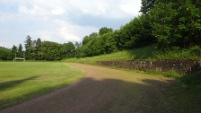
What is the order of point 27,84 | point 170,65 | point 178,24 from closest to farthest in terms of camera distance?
point 27,84 → point 170,65 → point 178,24

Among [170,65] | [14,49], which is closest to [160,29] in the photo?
[170,65]

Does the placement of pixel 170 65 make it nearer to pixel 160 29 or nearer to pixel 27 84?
pixel 160 29

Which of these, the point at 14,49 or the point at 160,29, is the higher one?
the point at 14,49

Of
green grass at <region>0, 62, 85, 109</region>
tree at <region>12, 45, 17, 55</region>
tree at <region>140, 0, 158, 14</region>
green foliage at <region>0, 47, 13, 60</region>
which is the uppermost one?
tree at <region>140, 0, 158, 14</region>

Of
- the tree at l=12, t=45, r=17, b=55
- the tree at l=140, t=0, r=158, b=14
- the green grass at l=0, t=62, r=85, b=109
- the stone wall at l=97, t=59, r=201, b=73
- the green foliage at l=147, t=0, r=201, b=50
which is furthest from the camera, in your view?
the tree at l=12, t=45, r=17, b=55

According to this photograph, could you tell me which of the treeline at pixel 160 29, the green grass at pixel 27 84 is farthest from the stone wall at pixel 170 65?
the green grass at pixel 27 84

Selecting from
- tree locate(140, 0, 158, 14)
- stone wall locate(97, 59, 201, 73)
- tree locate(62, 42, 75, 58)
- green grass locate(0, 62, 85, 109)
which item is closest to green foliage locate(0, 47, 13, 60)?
tree locate(62, 42, 75, 58)

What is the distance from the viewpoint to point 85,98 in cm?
1030

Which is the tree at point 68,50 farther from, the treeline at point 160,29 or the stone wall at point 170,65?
the stone wall at point 170,65

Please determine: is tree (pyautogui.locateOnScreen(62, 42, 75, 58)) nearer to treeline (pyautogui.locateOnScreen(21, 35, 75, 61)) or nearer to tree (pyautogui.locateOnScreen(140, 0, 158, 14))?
treeline (pyautogui.locateOnScreen(21, 35, 75, 61))

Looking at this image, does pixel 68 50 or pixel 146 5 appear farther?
pixel 68 50

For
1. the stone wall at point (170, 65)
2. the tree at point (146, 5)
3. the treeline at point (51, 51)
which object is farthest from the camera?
the treeline at point (51, 51)

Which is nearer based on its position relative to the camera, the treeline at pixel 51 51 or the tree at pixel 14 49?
the treeline at pixel 51 51

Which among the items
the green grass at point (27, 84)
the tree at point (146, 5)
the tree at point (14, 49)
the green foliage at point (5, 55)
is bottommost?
the green grass at point (27, 84)
